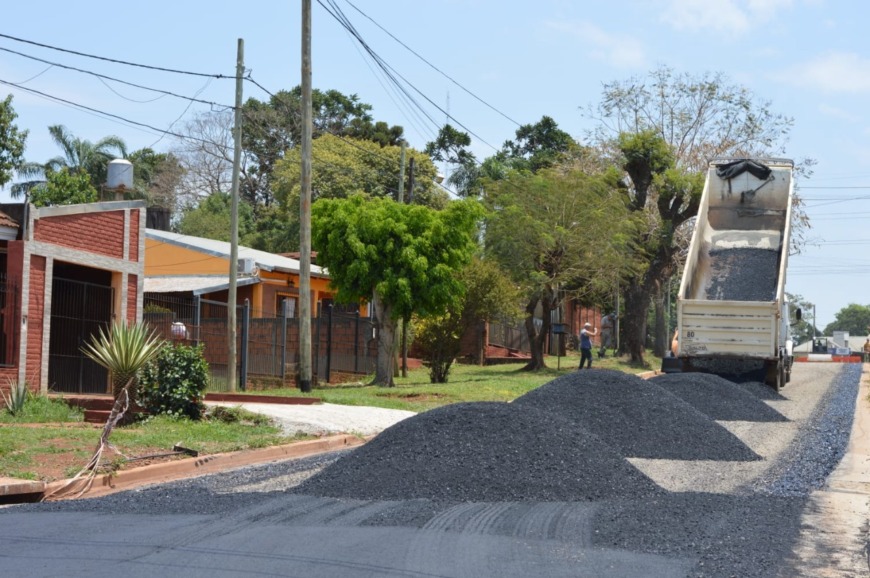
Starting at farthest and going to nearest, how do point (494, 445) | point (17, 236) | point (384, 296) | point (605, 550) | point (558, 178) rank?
point (558, 178) → point (384, 296) → point (17, 236) → point (494, 445) → point (605, 550)

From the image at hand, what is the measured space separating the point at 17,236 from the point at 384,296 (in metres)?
9.89

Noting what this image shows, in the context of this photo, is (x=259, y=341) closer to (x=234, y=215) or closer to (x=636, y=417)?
(x=234, y=215)

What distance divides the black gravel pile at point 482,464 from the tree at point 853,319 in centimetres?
16588

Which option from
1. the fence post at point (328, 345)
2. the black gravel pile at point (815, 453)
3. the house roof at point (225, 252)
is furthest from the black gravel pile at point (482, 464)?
the house roof at point (225, 252)

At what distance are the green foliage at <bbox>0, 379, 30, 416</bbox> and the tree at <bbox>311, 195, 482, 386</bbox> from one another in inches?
390

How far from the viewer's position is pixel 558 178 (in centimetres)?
3600

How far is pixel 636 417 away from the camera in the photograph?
15.5m

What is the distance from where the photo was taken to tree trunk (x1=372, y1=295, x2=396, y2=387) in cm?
2722

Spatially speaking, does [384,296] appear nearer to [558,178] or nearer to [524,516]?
[558,178]

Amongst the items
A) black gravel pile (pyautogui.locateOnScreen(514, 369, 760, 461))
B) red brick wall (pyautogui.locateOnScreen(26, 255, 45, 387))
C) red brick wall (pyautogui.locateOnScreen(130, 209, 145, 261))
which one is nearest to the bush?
red brick wall (pyautogui.locateOnScreen(26, 255, 45, 387))

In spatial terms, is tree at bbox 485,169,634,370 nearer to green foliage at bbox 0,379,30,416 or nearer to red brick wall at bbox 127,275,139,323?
red brick wall at bbox 127,275,139,323

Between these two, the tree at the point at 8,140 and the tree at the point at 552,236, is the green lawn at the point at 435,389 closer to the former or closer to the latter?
the tree at the point at 552,236

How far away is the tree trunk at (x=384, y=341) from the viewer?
2722cm

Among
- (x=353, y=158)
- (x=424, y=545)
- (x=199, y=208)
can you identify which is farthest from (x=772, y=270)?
(x=199, y=208)
